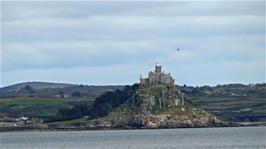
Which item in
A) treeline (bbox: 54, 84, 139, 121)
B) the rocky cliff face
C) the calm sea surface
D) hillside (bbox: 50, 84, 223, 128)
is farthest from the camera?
treeline (bbox: 54, 84, 139, 121)

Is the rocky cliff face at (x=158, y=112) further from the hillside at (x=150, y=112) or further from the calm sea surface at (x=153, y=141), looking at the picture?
the calm sea surface at (x=153, y=141)

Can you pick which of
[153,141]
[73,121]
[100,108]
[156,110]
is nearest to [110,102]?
[100,108]

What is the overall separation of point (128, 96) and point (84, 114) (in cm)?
887

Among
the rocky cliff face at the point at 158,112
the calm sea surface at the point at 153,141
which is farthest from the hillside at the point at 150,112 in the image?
the calm sea surface at the point at 153,141

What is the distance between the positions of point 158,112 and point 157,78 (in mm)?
7062

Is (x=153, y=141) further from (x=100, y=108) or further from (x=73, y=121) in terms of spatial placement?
(x=73, y=121)

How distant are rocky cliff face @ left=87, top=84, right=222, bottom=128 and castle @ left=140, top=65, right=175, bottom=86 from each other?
3.05 ft

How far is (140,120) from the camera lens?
596 ft

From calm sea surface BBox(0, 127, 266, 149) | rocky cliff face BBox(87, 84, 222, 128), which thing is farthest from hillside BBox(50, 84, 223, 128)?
calm sea surface BBox(0, 127, 266, 149)

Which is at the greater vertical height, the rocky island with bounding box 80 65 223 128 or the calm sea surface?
the rocky island with bounding box 80 65 223 128

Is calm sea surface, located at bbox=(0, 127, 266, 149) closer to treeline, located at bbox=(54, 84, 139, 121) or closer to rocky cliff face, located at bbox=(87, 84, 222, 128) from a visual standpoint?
rocky cliff face, located at bbox=(87, 84, 222, 128)

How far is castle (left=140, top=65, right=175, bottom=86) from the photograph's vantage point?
183 m

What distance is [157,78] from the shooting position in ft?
600

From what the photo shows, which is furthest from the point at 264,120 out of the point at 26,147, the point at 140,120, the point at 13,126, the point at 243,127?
the point at 26,147
